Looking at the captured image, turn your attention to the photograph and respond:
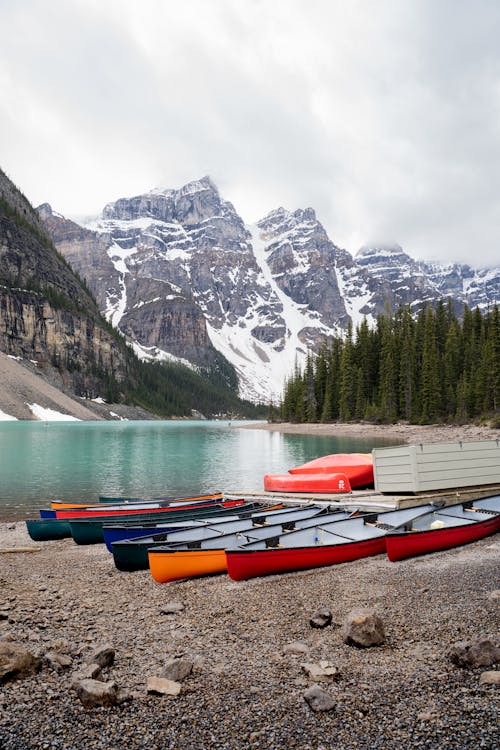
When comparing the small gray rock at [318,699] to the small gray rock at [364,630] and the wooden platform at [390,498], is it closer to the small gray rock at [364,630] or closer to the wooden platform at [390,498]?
the small gray rock at [364,630]

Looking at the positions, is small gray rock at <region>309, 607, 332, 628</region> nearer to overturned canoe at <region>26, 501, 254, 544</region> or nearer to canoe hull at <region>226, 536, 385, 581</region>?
canoe hull at <region>226, 536, 385, 581</region>

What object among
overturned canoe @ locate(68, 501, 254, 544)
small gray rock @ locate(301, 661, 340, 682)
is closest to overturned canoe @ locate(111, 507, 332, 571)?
overturned canoe @ locate(68, 501, 254, 544)

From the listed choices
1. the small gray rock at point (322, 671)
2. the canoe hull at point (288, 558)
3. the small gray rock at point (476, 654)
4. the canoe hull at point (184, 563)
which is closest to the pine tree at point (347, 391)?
the canoe hull at point (288, 558)

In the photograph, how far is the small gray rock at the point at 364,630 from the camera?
23.5 ft

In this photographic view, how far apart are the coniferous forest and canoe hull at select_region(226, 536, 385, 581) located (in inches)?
2021

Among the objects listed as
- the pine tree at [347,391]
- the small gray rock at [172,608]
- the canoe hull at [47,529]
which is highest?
the pine tree at [347,391]

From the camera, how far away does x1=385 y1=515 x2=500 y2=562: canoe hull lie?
11.9m

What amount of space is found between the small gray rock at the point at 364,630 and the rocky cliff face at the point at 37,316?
6832 inches

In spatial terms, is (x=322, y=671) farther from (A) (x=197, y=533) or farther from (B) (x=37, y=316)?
(B) (x=37, y=316)

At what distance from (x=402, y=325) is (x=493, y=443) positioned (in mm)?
84151

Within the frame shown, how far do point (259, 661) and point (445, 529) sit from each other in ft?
25.0

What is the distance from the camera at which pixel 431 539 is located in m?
12.5

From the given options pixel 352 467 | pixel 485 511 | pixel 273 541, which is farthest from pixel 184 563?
pixel 352 467

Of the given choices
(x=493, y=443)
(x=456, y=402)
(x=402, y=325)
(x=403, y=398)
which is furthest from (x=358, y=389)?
(x=493, y=443)
